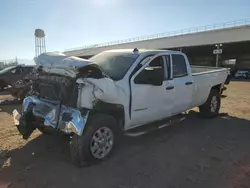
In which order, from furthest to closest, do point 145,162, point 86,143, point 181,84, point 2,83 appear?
point 2,83
point 181,84
point 145,162
point 86,143

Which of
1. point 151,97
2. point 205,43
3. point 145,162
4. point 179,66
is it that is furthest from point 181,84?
point 205,43

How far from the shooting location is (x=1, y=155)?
4.84 m

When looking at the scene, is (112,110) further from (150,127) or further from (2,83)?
(2,83)

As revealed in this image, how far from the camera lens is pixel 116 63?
18.4 ft

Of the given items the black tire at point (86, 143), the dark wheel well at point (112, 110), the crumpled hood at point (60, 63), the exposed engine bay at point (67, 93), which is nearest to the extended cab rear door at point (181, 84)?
the dark wheel well at point (112, 110)

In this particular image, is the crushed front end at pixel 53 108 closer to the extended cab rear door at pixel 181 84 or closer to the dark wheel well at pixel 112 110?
the dark wheel well at pixel 112 110

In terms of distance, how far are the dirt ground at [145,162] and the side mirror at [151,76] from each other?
A: 1327 mm

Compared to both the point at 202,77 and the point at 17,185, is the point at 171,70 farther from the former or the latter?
the point at 17,185

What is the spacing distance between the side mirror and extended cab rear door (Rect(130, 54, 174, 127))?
28mm

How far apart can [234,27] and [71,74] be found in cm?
3756

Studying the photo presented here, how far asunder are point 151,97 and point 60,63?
1.98 m

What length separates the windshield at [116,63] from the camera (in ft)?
17.0

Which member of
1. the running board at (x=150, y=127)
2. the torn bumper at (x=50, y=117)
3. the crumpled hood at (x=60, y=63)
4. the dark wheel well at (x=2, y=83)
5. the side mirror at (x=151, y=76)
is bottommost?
the running board at (x=150, y=127)

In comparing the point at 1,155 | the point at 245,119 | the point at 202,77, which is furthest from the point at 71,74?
the point at 245,119
